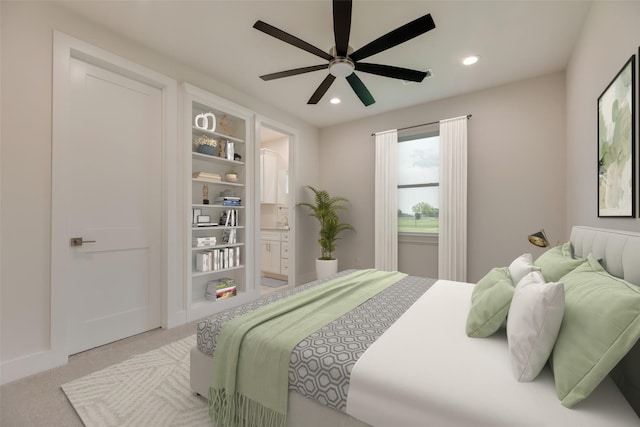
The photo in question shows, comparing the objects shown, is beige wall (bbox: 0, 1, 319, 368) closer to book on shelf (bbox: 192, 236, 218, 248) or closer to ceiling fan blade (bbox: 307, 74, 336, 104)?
book on shelf (bbox: 192, 236, 218, 248)

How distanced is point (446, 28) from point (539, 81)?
1710mm

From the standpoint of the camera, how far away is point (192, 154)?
307 centimetres

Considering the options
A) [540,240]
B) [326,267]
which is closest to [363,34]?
[540,240]

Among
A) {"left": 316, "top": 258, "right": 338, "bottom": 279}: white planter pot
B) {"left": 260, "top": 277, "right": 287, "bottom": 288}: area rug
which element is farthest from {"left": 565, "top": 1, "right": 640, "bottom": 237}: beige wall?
{"left": 260, "top": 277, "right": 287, "bottom": 288}: area rug

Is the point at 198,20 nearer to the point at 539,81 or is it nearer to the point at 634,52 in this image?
the point at 634,52

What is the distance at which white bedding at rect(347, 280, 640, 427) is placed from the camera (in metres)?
0.85

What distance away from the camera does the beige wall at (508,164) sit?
3.19 meters

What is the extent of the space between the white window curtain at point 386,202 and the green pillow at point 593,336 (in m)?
3.23

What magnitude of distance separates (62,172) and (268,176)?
3477mm

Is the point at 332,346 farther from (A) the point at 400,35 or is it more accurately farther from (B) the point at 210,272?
(B) the point at 210,272

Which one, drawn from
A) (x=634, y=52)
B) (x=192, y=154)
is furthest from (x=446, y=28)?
(x=192, y=154)

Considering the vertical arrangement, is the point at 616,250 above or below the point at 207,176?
below

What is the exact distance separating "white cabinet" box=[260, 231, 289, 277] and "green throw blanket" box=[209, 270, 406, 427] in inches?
125

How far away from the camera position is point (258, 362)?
51.5 inches
